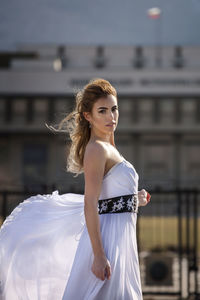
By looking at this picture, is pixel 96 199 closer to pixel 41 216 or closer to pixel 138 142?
pixel 41 216

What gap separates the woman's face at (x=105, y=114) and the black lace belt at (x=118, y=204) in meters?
0.33

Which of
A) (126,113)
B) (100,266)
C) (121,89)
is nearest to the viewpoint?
(100,266)

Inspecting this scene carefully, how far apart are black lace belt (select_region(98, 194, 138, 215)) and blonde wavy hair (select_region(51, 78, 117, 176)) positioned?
278 mm

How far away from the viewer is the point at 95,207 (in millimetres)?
2312

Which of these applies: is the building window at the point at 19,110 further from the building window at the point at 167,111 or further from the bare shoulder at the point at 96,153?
the bare shoulder at the point at 96,153

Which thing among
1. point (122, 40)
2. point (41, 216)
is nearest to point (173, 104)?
point (122, 40)

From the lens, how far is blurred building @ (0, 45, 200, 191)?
1618 inches

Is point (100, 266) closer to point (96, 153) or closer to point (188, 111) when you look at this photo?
point (96, 153)

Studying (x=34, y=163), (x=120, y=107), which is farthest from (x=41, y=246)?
(x=120, y=107)

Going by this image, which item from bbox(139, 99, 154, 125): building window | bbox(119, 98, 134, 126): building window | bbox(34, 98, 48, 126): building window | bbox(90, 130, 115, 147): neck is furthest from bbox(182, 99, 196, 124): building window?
bbox(90, 130, 115, 147): neck

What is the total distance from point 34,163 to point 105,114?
130 feet

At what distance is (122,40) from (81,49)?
364 cm

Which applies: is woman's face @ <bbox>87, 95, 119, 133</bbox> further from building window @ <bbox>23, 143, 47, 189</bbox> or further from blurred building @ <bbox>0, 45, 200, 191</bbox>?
building window @ <bbox>23, 143, 47, 189</bbox>

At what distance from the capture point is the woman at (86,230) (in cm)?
236
